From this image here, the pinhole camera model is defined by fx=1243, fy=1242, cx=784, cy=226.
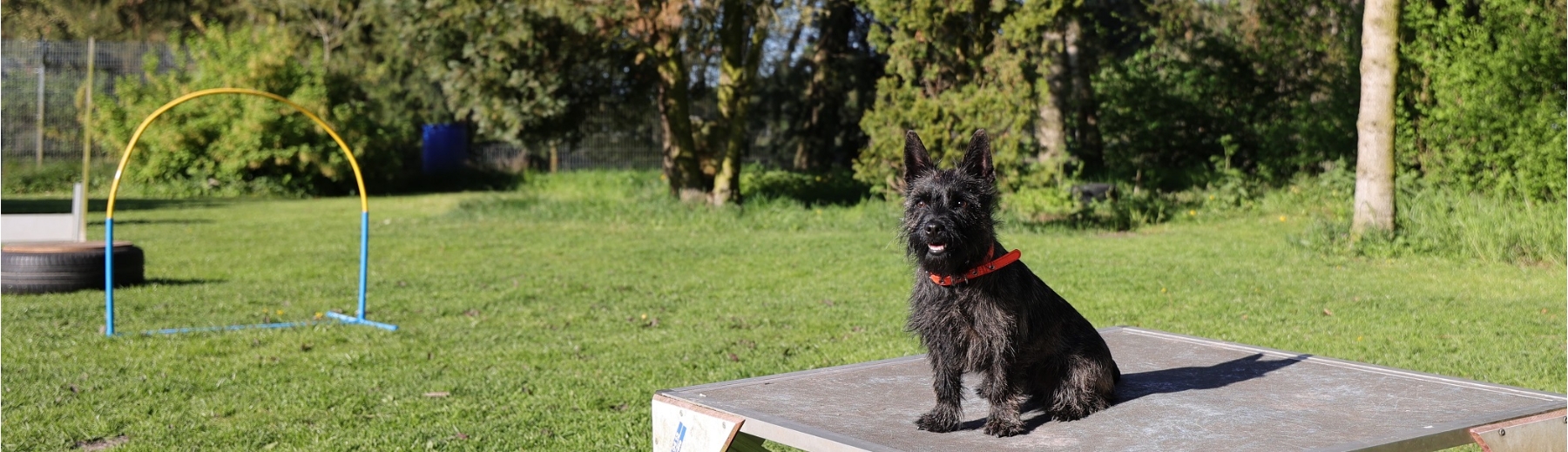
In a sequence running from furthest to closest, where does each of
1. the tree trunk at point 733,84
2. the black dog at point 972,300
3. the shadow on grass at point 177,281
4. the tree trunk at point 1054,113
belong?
the tree trunk at point 1054,113 → the tree trunk at point 733,84 → the shadow on grass at point 177,281 → the black dog at point 972,300

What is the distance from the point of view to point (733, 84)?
1828cm

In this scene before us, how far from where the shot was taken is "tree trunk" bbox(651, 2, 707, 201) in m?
17.7

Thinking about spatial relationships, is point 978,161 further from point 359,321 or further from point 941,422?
point 359,321

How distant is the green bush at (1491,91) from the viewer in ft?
40.2

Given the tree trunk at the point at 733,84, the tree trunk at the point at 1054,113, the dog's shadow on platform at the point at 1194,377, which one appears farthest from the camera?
the tree trunk at the point at 1054,113

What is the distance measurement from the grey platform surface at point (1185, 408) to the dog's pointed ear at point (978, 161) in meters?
0.80

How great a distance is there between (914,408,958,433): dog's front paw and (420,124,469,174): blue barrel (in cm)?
2642

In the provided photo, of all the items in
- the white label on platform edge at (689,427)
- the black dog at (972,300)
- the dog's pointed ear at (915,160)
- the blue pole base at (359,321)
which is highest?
the dog's pointed ear at (915,160)

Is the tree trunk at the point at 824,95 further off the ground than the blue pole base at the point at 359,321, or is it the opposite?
the tree trunk at the point at 824,95

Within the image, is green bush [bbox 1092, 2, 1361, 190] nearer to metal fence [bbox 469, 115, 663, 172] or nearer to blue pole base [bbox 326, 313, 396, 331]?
metal fence [bbox 469, 115, 663, 172]

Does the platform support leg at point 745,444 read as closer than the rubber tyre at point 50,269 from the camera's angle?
Yes

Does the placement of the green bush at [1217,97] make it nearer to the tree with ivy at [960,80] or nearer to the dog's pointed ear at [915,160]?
the tree with ivy at [960,80]

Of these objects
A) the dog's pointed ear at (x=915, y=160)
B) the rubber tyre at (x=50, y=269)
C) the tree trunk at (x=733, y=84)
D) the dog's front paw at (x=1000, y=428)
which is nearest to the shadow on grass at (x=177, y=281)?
the rubber tyre at (x=50, y=269)

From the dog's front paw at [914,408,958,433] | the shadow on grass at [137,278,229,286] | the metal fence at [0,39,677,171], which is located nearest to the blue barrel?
the metal fence at [0,39,677,171]
